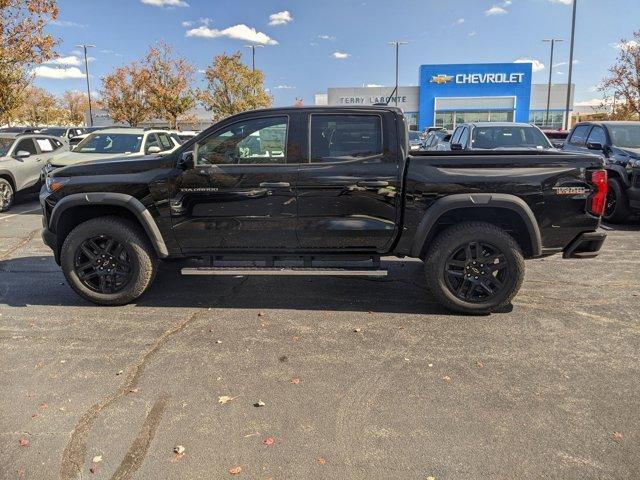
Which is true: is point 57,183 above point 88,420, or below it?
above

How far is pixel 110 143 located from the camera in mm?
11430

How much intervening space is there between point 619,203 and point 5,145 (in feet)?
41.5

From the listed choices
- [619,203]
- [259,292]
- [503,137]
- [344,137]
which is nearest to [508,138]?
[503,137]

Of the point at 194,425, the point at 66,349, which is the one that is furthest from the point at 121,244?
the point at 194,425

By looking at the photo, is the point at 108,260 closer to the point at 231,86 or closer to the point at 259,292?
the point at 259,292

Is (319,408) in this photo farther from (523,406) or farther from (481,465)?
(523,406)

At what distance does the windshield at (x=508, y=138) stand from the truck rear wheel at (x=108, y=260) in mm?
7542

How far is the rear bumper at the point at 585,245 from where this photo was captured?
15.1ft

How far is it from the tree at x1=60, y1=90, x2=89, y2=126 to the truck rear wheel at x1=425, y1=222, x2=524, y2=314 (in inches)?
2749

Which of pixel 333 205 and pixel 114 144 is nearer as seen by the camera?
pixel 333 205

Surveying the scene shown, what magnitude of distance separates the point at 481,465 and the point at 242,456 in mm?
1274

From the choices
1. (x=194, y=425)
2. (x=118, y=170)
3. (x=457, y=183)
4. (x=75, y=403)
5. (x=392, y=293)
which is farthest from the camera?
(x=392, y=293)

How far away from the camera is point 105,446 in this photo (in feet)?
9.32

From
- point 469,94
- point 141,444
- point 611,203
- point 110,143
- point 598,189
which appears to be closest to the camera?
point 141,444
